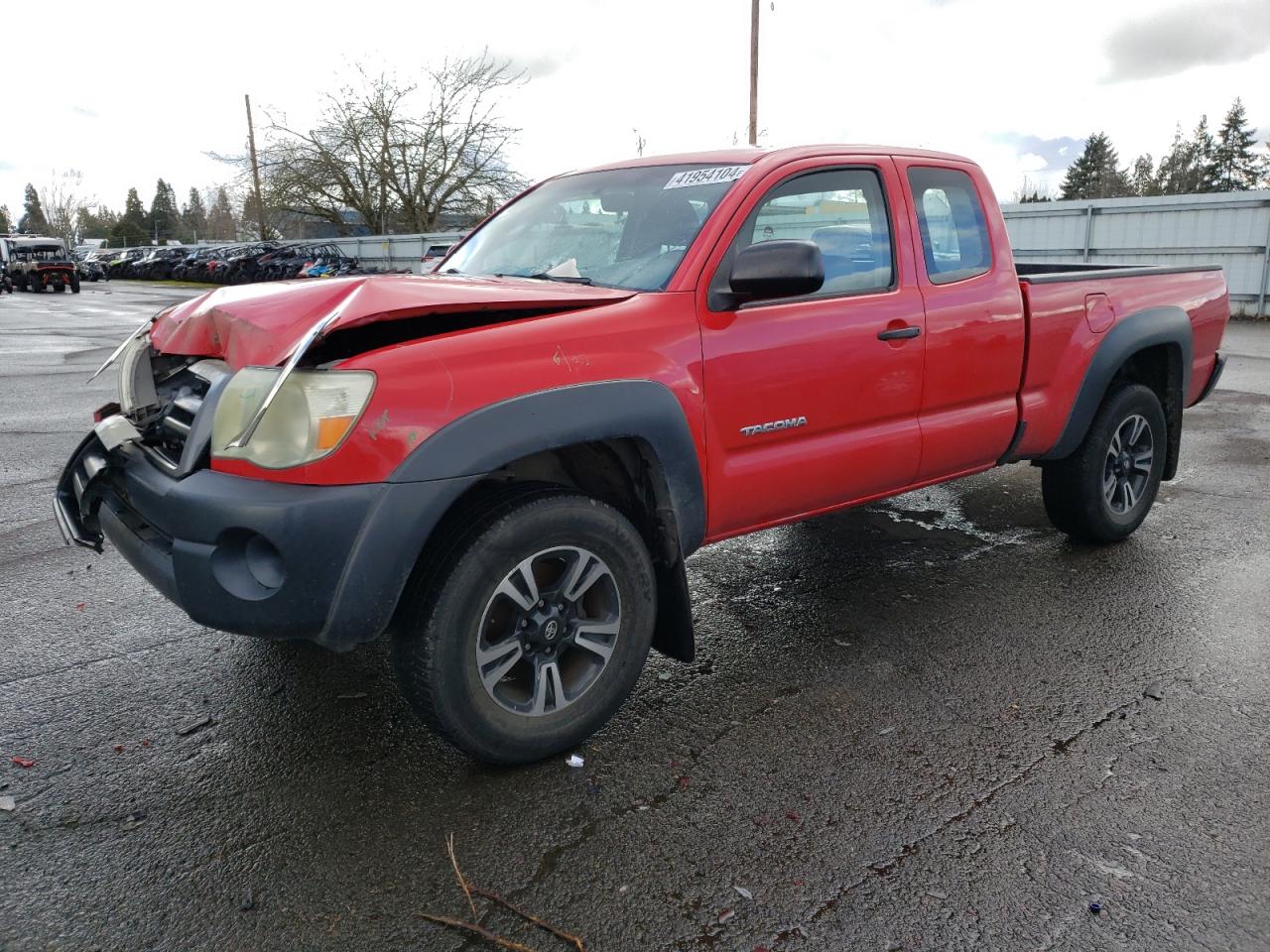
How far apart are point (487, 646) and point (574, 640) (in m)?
0.28

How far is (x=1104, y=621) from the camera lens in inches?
159

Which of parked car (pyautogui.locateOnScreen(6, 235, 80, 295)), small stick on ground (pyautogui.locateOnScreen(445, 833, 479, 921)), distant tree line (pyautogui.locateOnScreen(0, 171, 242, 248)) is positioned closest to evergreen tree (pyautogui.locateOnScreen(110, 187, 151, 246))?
distant tree line (pyautogui.locateOnScreen(0, 171, 242, 248))

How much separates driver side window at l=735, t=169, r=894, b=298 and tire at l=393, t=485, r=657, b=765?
1343 millimetres

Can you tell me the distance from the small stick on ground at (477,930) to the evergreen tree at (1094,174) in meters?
81.9

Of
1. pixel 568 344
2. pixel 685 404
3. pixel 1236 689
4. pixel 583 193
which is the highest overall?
pixel 583 193

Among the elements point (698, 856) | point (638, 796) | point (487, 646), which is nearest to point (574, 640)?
point (487, 646)

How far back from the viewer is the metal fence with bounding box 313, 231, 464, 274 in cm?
3131

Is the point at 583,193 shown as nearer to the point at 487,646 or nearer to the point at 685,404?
the point at 685,404

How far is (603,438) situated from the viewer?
Answer: 2.87m

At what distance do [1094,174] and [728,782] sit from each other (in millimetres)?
88250

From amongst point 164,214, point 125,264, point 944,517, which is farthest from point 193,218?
point 944,517

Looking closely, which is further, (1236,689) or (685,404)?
(1236,689)

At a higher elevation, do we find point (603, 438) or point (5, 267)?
point (5, 267)

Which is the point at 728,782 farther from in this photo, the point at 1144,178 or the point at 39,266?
the point at 1144,178
